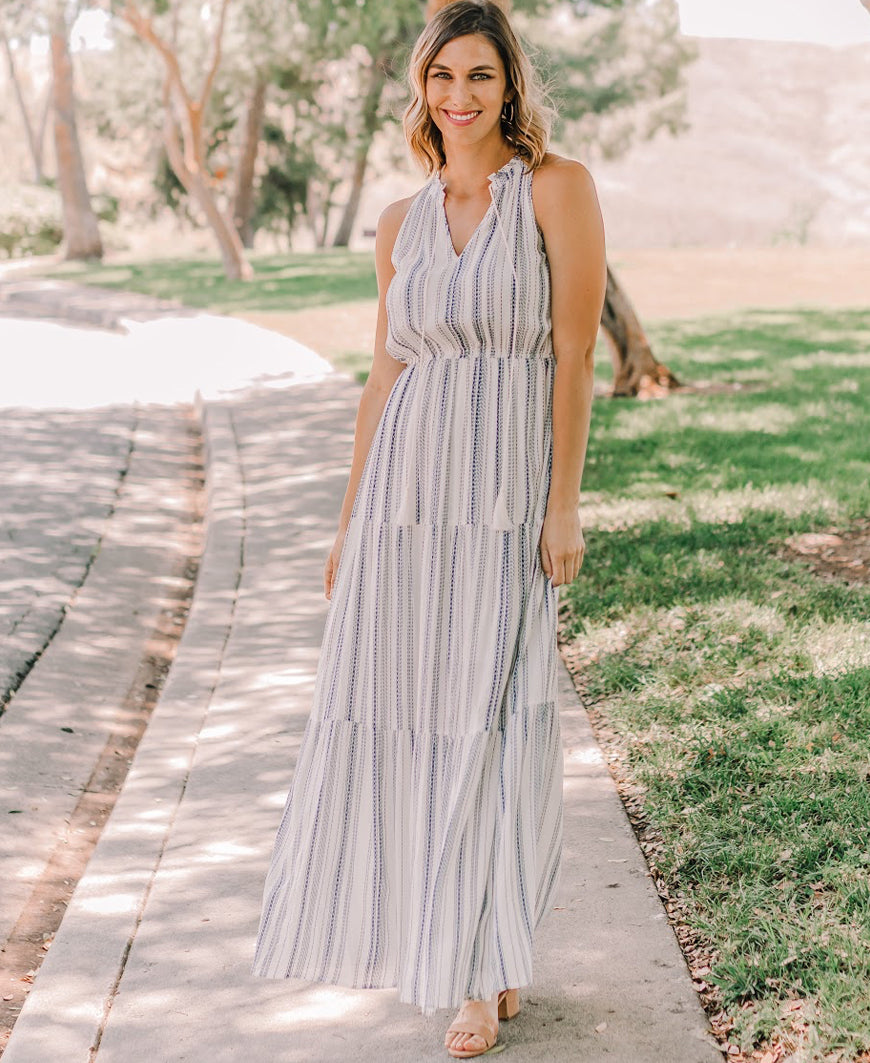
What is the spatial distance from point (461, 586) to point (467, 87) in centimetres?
102

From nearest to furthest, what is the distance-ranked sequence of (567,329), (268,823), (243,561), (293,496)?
(567,329) → (268,823) → (243,561) → (293,496)

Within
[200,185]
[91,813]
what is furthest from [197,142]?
[91,813]

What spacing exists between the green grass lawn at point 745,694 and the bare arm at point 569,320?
3.28 feet

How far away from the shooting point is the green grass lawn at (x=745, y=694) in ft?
9.70

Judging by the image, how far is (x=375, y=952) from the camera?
2809 mm

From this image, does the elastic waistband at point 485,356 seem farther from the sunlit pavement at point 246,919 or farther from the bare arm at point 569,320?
the sunlit pavement at point 246,919

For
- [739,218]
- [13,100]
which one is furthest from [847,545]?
[13,100]

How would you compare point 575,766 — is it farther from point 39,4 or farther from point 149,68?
point 149,68

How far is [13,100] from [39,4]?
73.0 m

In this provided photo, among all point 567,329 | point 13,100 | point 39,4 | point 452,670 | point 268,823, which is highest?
point 13,100

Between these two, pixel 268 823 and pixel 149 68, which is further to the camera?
pixel 149 68

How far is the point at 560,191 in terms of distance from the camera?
2.71 meters

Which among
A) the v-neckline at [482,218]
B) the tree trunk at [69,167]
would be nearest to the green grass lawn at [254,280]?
the tree trunk at [69,167]

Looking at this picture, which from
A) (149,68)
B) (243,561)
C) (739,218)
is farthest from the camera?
(739,218)
